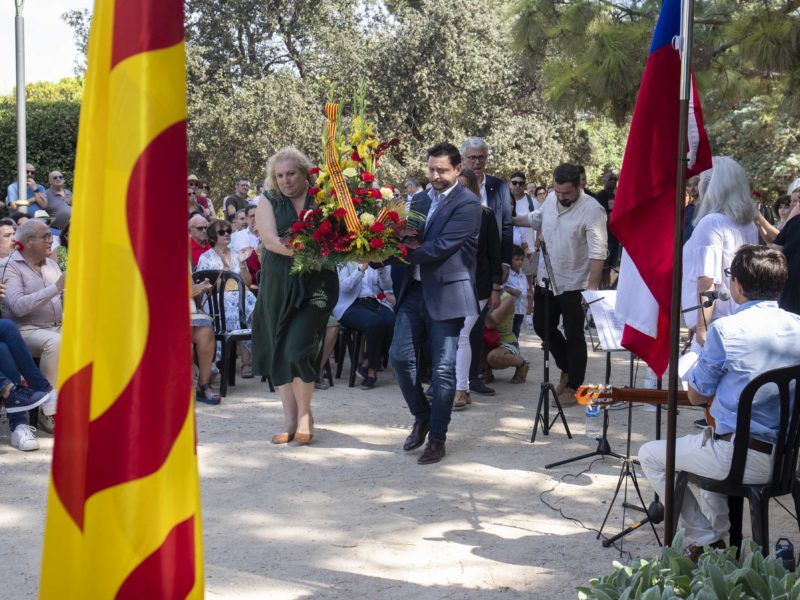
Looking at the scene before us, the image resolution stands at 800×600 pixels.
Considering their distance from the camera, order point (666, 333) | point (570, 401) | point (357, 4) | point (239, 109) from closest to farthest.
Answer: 1. point (666, 333)
2. point (570, 401)
3. point (239, 109)
4. point (357, 4)

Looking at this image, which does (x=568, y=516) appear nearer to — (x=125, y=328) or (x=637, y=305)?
(x=637, y=305)

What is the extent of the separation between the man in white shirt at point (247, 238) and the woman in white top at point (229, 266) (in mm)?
256

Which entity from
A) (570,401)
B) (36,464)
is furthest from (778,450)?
(36,464)

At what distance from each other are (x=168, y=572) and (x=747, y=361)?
3.08 metres

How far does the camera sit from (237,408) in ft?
27.9

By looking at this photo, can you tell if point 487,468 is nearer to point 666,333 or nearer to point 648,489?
point 648,489

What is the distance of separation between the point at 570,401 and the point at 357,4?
19700 millimetres

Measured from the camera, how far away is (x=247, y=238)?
10875 mm

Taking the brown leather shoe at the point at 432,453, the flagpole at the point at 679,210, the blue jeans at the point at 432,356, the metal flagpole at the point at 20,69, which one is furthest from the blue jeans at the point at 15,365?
the metal flagpole at the point at 20,69

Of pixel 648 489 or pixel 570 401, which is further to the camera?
pixel 570 401

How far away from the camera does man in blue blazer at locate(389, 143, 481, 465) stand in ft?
21.6

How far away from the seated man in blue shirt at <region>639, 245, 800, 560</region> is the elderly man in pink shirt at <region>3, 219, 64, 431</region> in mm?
5021

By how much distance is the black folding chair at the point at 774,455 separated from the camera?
4.11 metres

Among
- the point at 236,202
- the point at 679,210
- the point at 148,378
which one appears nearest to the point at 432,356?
the point at 679,210
